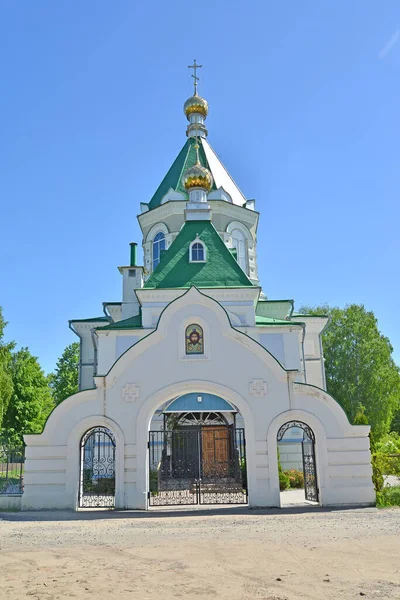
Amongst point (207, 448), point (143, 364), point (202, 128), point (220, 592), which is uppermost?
point (202, 128)

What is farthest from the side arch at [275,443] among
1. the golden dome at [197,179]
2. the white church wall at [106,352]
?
the golden dome at [197,179]

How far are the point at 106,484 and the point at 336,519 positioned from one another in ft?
20.4

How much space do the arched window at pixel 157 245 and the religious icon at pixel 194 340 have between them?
40.2 ft

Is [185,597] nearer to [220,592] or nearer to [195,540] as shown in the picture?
[220,592]

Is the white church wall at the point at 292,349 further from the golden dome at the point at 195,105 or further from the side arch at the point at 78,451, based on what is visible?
the golden dome at the point at 195,105

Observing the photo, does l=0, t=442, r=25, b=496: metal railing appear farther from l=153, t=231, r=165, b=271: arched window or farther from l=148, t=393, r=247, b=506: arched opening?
l=153, t=231, r=165, b=271: arched window

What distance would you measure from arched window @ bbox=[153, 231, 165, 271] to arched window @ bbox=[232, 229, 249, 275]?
318cm

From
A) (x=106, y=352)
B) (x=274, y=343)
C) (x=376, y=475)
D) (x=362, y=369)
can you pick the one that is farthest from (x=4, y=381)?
(x=362, y=369)

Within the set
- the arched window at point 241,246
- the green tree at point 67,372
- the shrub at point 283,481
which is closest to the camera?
the shrub at point 283,481

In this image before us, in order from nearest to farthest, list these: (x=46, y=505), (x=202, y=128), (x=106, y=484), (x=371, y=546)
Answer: (x=371, y=546), (x=46, y=505), (x=106, y=484), (x=202, y=128)

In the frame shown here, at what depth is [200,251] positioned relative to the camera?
16.7m

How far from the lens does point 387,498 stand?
12094 mm

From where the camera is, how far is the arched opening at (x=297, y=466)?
11723 mm

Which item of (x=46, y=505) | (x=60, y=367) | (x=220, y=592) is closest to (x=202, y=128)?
(x=60, y=367)
